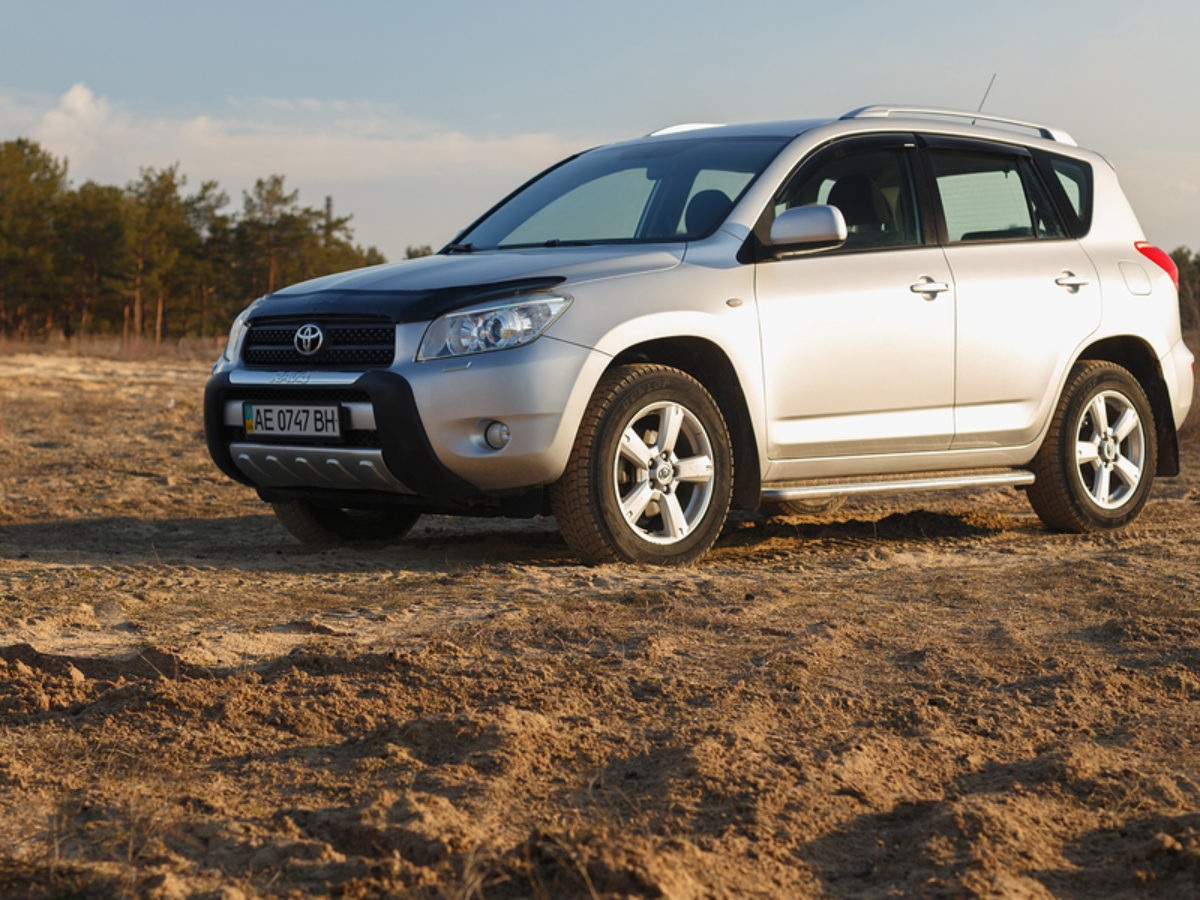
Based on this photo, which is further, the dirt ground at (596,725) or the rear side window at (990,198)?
the rear side window at (990,198)

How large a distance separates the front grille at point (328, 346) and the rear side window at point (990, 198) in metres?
2.75

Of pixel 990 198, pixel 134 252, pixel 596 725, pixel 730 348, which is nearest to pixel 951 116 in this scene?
pixel 990 198

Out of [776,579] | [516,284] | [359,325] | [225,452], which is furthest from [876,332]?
[225,452]

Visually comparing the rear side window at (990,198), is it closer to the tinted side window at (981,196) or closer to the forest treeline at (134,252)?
the tinted side window at (981,196)

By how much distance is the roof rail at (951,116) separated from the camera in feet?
21.7

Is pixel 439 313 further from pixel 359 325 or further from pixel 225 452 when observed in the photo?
pixel 225 452

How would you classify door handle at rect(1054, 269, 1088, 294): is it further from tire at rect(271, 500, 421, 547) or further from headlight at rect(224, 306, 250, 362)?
headlight at rect(224, 306, 250, 362)

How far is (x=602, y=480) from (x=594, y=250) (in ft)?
3.45

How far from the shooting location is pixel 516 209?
680 centimetres

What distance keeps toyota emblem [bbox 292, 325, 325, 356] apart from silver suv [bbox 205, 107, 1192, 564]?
12mm

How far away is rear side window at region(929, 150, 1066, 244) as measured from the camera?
21.5ft

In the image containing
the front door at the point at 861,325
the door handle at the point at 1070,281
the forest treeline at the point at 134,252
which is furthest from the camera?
the forest treeline at the point at 134,252

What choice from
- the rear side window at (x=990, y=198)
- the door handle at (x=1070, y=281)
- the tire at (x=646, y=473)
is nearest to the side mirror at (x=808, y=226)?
the tire at (x=646, y=473)

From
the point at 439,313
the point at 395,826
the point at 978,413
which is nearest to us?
the point at 395,826
